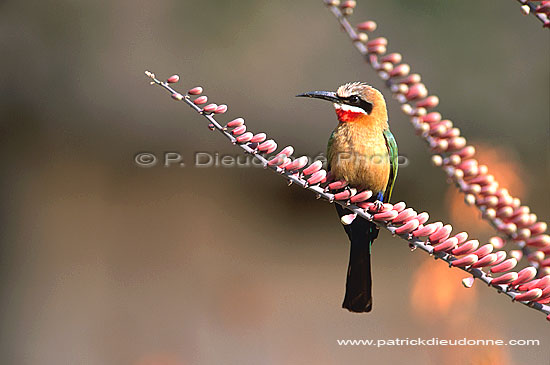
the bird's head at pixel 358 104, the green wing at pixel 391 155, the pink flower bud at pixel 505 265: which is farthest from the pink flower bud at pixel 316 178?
the green wing at pixel 391 155

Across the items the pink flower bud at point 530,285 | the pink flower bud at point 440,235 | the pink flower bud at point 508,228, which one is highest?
the pink flower bud at point 508,228

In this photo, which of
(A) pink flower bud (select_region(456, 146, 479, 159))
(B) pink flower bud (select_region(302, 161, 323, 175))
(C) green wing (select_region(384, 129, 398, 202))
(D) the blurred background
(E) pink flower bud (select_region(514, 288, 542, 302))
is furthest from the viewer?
(D) the blurred background

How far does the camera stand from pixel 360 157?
6.24 ft

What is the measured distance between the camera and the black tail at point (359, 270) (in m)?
1.75

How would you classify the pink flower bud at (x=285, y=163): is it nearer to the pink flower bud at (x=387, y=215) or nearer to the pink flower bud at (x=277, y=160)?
the pink flower bud at (x=277, y=160)

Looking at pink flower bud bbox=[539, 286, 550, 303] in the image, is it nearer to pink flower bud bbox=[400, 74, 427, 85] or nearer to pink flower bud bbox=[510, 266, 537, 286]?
pink flower bud bbox=[510, 266, 537, 286]

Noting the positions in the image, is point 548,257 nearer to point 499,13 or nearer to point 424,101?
point 424,101

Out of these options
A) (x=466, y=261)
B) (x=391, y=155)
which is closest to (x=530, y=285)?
(x=466, y=261)

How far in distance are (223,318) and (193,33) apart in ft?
8.34

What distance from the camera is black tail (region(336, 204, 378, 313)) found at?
5.75 ft

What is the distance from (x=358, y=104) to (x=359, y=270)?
0.46m

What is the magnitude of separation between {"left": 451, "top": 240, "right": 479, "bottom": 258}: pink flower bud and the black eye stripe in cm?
66

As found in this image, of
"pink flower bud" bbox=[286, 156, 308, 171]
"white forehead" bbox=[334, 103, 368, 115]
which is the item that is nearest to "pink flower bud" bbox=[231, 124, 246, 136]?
"pink flower bud" bbox=[286, 156, 308, 171]

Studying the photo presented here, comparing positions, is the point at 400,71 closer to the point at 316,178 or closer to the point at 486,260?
the point at 316,178
